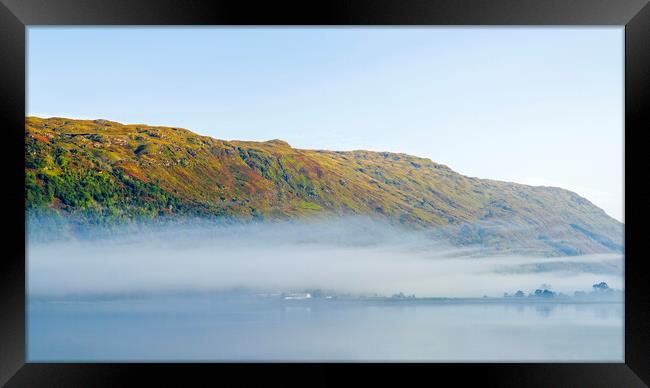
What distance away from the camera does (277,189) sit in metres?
31.5

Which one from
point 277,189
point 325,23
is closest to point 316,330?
point 325,23

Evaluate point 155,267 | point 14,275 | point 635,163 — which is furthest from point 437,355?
point 155,267

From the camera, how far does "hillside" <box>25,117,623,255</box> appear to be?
28.0 m

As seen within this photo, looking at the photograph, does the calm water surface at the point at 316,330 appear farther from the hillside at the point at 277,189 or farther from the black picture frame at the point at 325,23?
the hillside at the point at 277,189

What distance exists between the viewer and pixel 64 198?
27.8 metres

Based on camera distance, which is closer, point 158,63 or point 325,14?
point 325,14

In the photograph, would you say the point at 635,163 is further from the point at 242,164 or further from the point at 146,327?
the point at 242,164

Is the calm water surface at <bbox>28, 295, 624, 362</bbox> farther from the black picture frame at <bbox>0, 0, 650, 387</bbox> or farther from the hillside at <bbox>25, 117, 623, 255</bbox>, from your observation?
the hillside at <bbox>25, 117, 623, 255</bbox>

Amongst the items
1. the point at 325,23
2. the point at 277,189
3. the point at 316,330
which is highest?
the point at 325,23

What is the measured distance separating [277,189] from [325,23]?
27804 mm

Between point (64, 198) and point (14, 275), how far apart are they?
25773 millimetres

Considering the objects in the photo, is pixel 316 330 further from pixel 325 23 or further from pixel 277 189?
pixel 277 189

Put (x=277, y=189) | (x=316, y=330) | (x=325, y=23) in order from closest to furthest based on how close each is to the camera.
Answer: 1. (x=325, y=23)
2. (x=316, y=330)
3. (x=277, y=189)

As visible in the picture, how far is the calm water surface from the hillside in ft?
21.8
